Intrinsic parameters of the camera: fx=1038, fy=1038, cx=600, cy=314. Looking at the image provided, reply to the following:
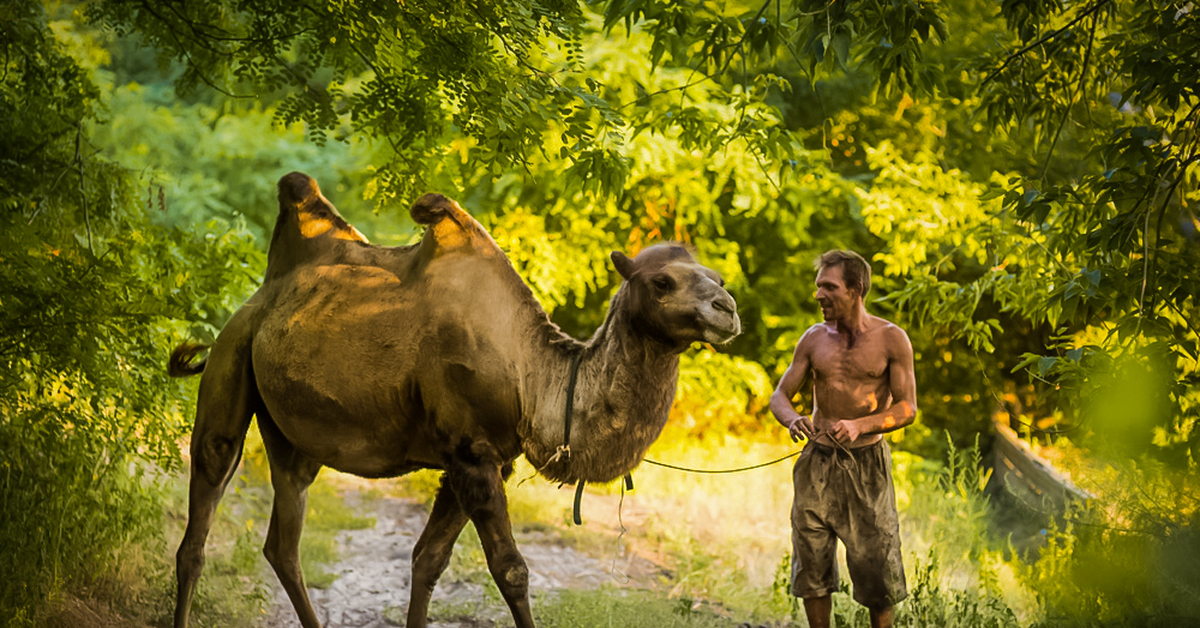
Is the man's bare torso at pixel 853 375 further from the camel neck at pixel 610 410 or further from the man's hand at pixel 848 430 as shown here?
the camel neck at pixel 610 410

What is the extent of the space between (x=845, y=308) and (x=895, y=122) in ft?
26.7

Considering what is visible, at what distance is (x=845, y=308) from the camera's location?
4543 millimetres

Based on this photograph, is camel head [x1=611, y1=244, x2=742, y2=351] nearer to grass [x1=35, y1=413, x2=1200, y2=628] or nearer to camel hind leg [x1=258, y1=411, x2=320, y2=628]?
grass [x1=35, y1=413, x2=1200, y2=628]

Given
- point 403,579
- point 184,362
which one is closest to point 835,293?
point 184,362

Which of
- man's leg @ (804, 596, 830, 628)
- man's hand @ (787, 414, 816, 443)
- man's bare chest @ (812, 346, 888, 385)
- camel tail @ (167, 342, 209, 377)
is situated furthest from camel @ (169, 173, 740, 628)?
man's leg @ (804, 596, 830, 628)

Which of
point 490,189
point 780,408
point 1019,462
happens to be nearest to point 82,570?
point 780,408

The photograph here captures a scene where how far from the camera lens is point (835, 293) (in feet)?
14.8

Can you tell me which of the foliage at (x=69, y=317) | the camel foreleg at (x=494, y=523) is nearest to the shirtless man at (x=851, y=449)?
the camel foreleg at (x=494, y=523)

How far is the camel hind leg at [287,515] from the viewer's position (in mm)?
4801

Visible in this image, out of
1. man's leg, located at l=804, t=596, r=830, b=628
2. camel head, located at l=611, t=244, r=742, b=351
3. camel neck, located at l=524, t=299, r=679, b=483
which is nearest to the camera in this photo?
camel head, located at l=611, t=244, r=742, b=351

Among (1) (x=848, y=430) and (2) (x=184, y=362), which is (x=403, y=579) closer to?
(2) (x=184, y=362)

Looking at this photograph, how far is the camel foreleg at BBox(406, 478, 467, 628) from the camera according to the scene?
4.52m

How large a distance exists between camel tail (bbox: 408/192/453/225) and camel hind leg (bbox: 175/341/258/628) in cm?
109

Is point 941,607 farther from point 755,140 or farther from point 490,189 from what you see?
point 490,189
